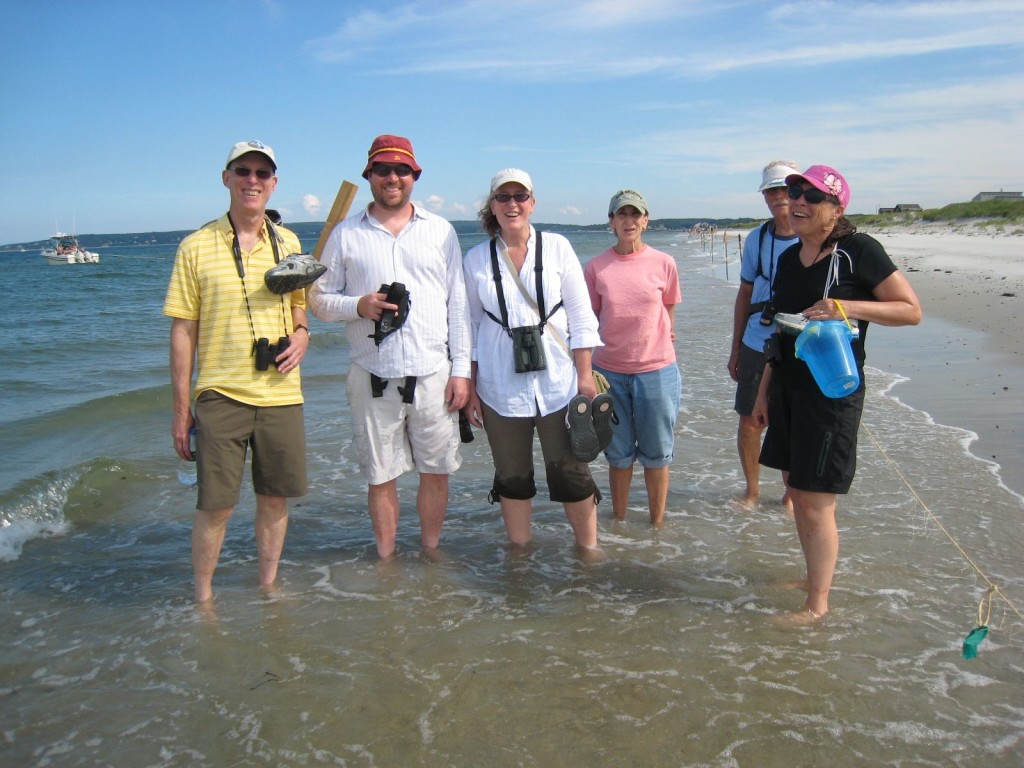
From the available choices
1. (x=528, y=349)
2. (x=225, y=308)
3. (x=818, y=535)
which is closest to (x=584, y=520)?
(x=528, y=349)

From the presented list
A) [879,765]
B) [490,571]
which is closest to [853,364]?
[879,765]

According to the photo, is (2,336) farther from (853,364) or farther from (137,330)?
(853,364)

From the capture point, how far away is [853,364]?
3.25 metres

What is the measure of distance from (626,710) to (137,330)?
1847 cm

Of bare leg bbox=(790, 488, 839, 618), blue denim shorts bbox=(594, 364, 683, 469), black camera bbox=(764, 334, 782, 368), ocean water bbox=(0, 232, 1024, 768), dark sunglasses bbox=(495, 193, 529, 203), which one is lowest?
ocean water bbox=(0, 232, 1024, 768)

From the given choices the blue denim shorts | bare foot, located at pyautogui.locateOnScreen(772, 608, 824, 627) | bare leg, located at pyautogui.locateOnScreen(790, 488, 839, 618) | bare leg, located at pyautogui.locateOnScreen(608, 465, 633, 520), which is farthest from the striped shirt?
bare foot, located at pyautogui.locateOnScreen(772, 608, 824, 627)

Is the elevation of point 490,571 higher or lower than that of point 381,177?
lower

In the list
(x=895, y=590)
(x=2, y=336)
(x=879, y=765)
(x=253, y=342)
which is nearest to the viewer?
(x=879, y=765)

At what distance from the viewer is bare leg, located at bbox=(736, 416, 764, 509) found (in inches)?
209

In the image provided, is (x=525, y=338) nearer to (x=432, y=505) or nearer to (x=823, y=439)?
(x=432, y=505)

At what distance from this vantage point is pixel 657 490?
512 cm

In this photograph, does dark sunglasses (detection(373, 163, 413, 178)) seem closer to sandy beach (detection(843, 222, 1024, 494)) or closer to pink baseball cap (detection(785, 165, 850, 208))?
pink baseball cap (detection(785, 165, 850, 208))

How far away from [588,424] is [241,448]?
6.10ft

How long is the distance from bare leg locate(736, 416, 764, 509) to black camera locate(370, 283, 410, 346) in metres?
2.60
